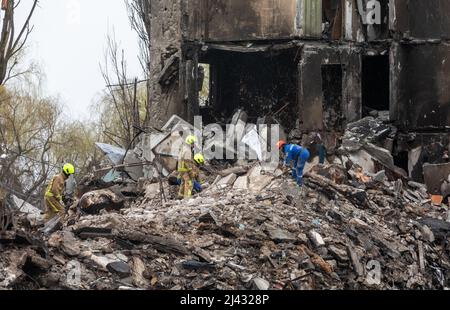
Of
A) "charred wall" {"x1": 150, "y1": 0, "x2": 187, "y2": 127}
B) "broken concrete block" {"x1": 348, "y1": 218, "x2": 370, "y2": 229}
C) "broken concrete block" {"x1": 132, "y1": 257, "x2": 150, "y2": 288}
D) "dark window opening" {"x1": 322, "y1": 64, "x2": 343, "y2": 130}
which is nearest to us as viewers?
"broken concrete block" {"x1": 132, "y1": 257, "x2": 150, "y2": 288}

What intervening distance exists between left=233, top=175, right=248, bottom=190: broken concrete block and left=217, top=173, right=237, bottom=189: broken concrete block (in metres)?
0.15

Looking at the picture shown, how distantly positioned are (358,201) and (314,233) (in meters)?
2.54

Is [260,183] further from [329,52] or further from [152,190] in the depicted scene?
[329,52]

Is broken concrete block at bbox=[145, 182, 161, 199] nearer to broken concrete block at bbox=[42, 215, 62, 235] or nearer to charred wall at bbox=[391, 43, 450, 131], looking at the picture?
broken concrete block at bbox=[42, 215, 62, 235]

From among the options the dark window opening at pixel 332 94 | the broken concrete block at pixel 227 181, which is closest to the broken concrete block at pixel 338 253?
the broken concrete block at pixel 227 181

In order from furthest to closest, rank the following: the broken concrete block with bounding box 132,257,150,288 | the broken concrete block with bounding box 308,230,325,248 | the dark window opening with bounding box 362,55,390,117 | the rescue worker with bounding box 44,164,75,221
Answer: the dark window opening with bounding box 362,55,390,117
the rescue worker with bounding box 44,164,75,221
the broken concrete block with bounding box 308,230,325,248
the broken concrete block with bounding box 132,257,150,288

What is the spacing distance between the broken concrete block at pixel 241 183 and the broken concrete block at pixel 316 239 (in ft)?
8.80

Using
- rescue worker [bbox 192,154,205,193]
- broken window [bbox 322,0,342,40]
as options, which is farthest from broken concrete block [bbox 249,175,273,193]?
→ broken window [bbox 322,0,342,40]

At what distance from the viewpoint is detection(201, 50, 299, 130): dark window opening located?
65.3 ft

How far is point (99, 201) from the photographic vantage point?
15203 mm

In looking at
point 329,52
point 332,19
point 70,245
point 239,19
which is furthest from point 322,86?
point 70,245

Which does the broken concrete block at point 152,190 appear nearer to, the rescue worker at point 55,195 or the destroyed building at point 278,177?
the destroyed building at point 278,177
